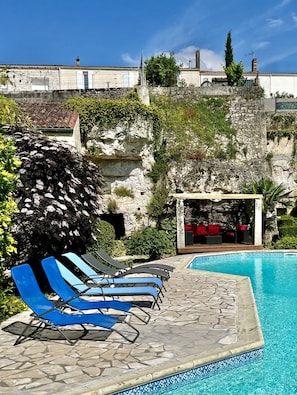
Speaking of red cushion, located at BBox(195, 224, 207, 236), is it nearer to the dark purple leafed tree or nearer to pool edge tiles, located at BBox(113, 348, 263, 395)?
the dark purple leafed tree

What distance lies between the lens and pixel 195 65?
39.7 metres

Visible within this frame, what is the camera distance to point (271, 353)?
640 cm

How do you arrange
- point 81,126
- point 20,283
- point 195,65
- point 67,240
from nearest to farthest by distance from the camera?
1. point 20,283
2. point 67,240
3. point 81,126
4. point 195,65

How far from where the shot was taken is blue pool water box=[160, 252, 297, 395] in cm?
534

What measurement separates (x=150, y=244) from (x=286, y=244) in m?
6.37

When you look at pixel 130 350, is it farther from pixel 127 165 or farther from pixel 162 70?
pixel 162 70

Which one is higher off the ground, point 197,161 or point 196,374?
point 197,161

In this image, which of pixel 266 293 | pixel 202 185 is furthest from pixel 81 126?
pixel 266 293

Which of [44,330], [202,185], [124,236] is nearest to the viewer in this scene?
[44,330]

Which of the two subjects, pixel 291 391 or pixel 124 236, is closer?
pixel 291 391

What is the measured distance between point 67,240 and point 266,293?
213 inches

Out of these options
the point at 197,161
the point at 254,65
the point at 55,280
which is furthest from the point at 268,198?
the point at 254,65

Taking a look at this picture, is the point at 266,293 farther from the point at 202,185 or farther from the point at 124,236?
the point at 202,185

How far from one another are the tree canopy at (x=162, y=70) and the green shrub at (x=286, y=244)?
59.9 feet
